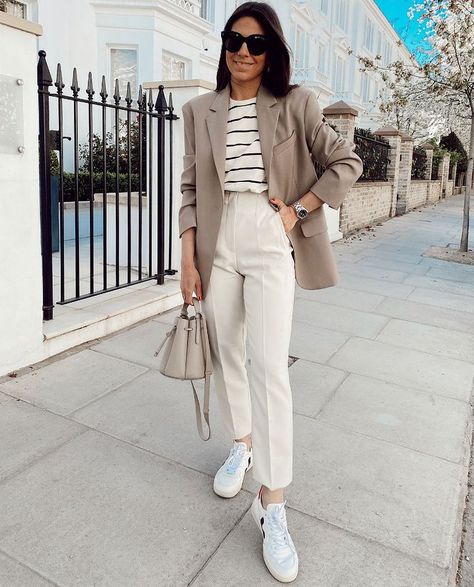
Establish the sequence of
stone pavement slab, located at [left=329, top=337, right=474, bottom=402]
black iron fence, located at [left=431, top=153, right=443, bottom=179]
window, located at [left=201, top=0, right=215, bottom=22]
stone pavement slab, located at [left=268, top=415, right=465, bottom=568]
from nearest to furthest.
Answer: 1. stone pavement slab, located at [left=268, top=415, right=465, bottom=568]
2. stone pavement slab, located at [left=329, top=337, right=474, bottom=402]
3. window, located at [left=201, top=0, right=215, bottom=22]
4. black iron fence, located at [left=431, top=153, right=443, bottom=179]

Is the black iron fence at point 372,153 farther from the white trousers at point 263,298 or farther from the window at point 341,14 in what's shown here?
the window at point 341,14

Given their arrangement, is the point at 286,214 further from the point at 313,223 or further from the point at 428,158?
the point at 428,158

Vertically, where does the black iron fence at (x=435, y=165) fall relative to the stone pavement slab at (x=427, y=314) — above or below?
above

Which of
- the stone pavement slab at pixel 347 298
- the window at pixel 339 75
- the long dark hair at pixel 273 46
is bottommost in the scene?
the stone pavement slab at pixel 347 298

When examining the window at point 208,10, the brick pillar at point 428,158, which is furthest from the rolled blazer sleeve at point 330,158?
the brick pillar at point 428,158

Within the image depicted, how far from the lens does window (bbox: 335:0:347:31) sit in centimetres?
2951

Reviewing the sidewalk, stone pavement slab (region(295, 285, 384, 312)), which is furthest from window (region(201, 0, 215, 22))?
the sidewalk

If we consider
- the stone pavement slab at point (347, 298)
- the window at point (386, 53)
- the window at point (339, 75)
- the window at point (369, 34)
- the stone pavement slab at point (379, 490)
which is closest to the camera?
the stone pavement slab at point (379, 490)

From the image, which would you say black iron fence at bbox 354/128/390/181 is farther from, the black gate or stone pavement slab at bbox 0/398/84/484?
stone pavement slab at bbox 0/398/84/484

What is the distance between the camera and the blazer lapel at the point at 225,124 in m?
1.92

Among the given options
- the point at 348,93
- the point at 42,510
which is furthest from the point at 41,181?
the point at 348,93

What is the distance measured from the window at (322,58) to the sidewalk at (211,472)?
2643 cm

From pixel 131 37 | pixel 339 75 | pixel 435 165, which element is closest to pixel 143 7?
pixel 131 37

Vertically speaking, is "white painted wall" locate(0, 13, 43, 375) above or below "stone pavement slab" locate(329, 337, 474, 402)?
above
